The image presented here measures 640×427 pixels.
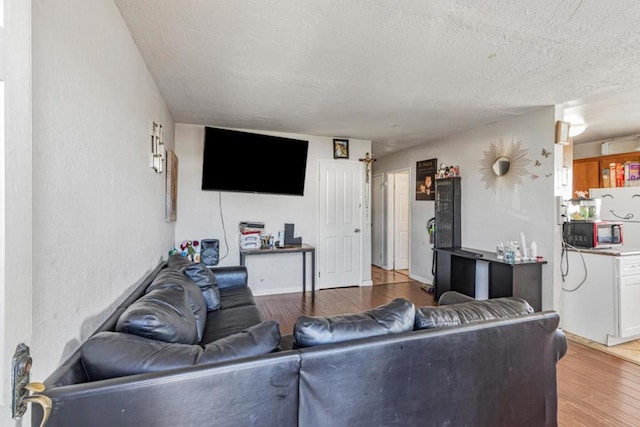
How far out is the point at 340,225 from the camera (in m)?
4.98

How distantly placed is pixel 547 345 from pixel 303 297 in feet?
10.6

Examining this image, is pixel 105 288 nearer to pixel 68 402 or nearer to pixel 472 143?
pixel 68 402

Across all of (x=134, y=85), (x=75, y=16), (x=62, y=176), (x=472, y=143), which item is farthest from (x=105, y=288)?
(x=472, y=143)

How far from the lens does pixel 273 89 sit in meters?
2.86

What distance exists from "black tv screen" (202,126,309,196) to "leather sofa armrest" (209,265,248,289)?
126 centimetres

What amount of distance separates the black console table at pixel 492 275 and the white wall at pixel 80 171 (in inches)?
137

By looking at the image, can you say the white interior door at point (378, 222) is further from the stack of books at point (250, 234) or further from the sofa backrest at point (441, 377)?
the sofa backrest at point (441, 377)

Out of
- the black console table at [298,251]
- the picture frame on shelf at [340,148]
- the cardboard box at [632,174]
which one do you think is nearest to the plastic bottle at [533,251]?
the cardboard box at [632,174]

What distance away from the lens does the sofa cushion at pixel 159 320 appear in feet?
4.09

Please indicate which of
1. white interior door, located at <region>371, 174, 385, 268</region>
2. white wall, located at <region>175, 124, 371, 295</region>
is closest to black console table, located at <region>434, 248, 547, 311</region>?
white wall, located at <region>175, 124, 371, 295</region>

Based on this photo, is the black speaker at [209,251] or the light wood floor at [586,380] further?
the black speaker at [209,251]

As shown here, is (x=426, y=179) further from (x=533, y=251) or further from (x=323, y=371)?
(x=323, y=371)

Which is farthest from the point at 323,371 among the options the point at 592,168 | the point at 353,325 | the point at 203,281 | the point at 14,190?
the point at 592,168

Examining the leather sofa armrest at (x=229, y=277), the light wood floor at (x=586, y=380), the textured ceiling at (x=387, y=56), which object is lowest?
the light wood floor at (x=586, y=380)
